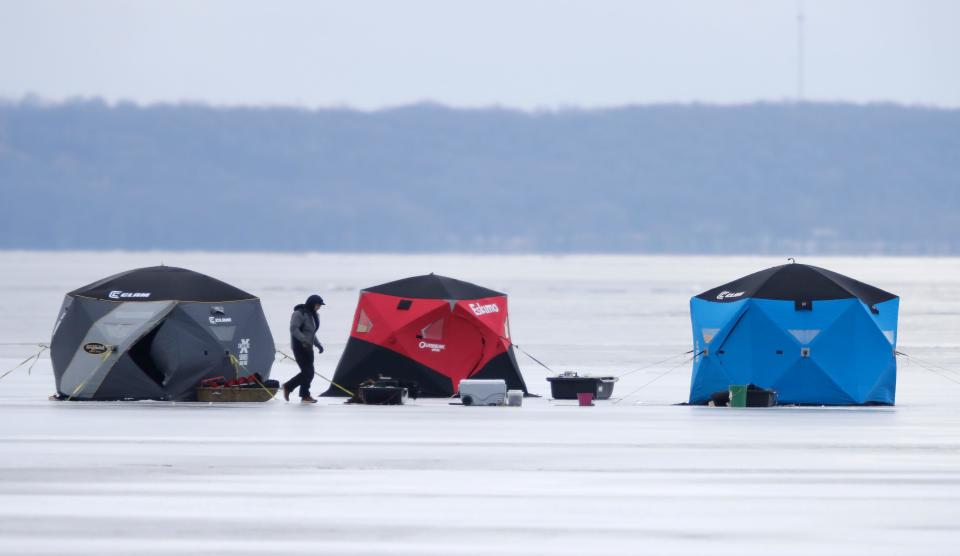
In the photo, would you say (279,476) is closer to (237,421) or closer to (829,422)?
(237,421)

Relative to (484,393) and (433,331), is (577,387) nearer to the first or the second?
(484,393)

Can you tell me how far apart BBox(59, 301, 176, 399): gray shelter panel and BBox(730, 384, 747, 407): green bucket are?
7.70 metres

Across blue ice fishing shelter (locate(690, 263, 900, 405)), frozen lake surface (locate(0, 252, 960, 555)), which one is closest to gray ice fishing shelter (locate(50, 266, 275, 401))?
frozen lake surface (locate(0, 252, 960, 555))

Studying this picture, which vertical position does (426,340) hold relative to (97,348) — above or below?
above

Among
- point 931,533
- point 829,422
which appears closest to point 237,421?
point 829,422

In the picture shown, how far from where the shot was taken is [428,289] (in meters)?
25.3

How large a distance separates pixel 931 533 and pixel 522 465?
4875 millimetres

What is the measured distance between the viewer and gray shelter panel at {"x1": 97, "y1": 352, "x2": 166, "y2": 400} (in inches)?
921

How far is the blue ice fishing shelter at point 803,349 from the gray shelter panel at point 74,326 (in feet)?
27.2

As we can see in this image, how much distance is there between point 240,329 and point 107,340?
1.85m

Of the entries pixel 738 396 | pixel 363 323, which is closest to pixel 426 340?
pixel 363 323

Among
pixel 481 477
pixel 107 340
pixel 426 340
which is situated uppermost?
pixel 426 340

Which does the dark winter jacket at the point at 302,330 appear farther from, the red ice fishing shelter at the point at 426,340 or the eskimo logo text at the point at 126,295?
the eskimo logo text at the point at 126,295

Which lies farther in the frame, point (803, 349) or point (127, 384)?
point (127, 384)
